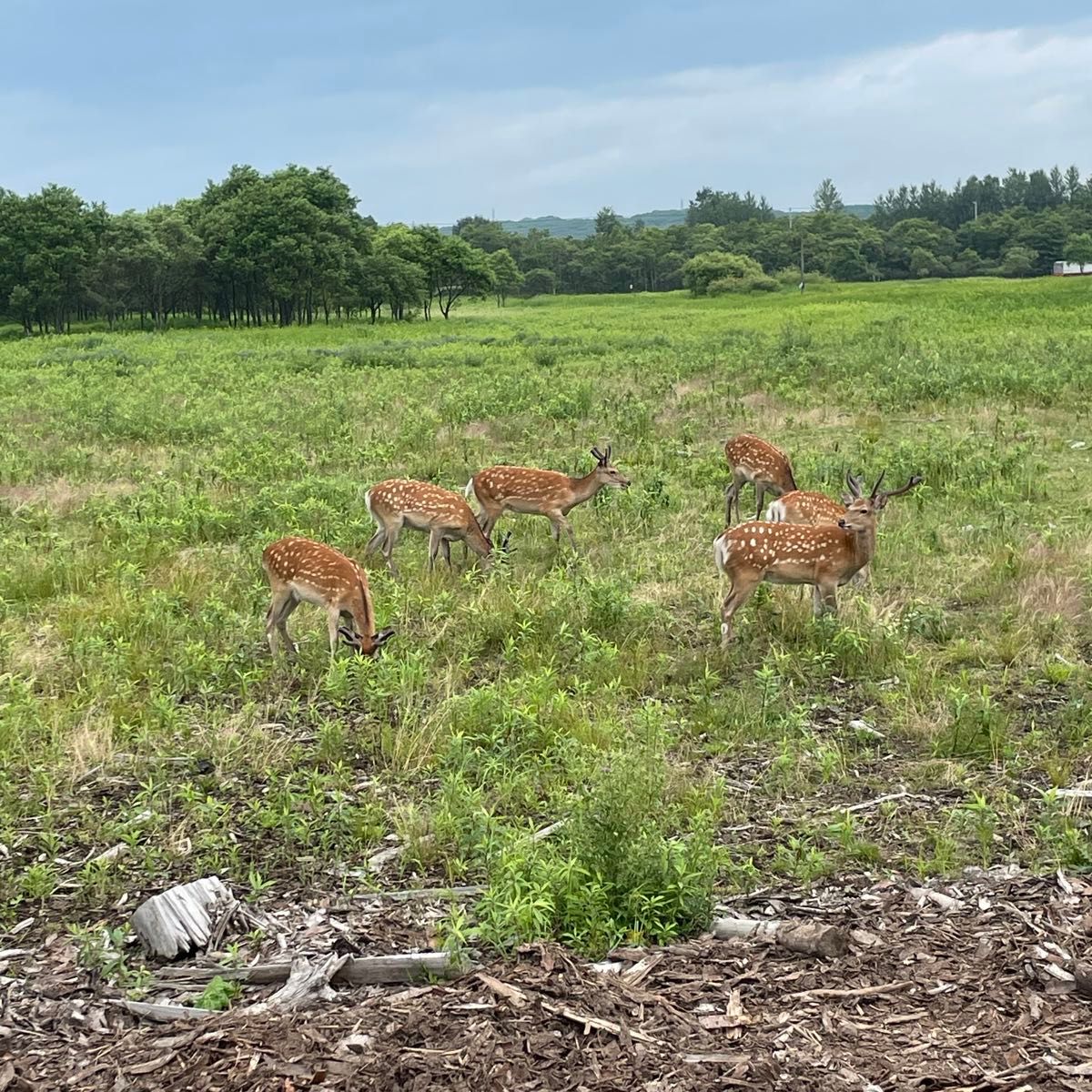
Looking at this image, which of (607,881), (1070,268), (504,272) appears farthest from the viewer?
(1070,268)

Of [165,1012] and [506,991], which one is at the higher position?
[506,991]

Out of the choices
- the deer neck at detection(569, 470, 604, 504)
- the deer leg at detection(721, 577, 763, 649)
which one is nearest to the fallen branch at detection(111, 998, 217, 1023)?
the deer leg at detection(721, 577, 763, 649)

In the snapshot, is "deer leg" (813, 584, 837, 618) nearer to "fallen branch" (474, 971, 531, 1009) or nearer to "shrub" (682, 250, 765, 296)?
"fallen branch" (474, 971, 531, 1009)

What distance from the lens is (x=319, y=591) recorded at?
8227mm

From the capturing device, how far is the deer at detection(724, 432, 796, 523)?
1269cm

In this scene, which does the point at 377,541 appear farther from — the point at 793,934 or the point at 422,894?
the point at 793,934

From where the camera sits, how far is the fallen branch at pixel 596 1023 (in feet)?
A: 12.1

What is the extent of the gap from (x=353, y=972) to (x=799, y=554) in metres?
5.45

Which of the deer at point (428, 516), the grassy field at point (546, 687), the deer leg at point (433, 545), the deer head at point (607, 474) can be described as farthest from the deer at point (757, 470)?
the deer leg at point (433, 545)

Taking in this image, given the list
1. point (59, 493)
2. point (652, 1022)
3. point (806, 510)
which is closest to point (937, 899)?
point (652, 1022)

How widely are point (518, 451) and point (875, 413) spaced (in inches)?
228

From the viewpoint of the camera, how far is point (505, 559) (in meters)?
10.7

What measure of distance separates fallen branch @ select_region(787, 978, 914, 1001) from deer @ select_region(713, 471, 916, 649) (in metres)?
4.70

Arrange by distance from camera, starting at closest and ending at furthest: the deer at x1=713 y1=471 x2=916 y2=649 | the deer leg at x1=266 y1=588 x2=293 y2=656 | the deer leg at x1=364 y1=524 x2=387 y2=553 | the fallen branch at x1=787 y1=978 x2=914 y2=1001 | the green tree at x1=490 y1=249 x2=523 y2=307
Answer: the fallen branch at x1=787 y1=978 x2=914 y2=1001
the deer leg at x1=266 y1=588 x2=293 y2=656
the deer at x1=713 y1=471 x2=916 y2=649
the deer leg at x1=364 y1=524 x2=387 y2=553
the green tree at x1=490 y1=249 x2=523 y2=307
